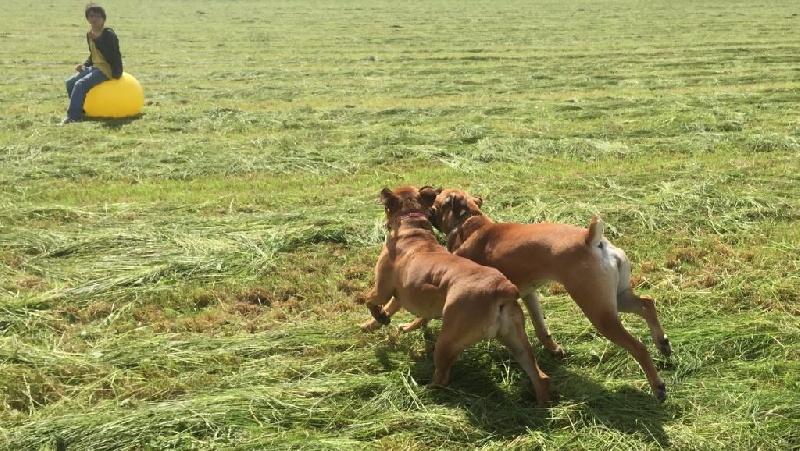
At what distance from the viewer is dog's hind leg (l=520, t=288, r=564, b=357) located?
16.7 ft

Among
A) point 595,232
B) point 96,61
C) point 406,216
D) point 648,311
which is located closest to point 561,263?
→ point 595,232

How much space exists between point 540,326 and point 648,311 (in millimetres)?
754

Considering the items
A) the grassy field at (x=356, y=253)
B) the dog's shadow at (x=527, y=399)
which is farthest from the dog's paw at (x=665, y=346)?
the dog's shadow at (x=527, y=399)

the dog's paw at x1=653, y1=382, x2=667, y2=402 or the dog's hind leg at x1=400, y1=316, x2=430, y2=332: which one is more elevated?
the dog's paw at x1=653, y1=382, x2=667, y2=402

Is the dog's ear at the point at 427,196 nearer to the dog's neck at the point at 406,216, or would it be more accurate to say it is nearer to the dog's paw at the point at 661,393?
the dog's neck at the point at 406,216

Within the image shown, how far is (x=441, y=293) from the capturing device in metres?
4.72

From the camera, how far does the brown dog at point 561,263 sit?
14.7 ft

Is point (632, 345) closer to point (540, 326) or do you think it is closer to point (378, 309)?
point (540, 326)

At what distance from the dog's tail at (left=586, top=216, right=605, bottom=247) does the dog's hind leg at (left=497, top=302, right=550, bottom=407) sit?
62 centimetres

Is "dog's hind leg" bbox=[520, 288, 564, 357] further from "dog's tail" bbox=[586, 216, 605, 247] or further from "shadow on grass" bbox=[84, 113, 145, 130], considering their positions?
"shadow on grass" bbox=[84, 113, 145, 130]

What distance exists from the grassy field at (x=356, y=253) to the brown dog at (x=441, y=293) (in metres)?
0.24

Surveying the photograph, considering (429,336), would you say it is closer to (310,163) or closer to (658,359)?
(658,359)

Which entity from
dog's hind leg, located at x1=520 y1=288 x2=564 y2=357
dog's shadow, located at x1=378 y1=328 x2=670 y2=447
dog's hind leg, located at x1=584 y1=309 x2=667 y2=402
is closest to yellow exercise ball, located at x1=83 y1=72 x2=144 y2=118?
dog's shadow, located at x1=378 y1=328 x2=670 y2=447

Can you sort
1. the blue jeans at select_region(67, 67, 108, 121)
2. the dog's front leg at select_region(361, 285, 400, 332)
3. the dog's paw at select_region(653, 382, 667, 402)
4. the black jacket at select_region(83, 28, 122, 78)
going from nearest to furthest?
the dog's paw at select_region(653, 382, 667, 402) < the dog's front leg at select_region(361, 285, 400, 332) < the black jacket at select_region(83, 28, 122, 78) < the blue jeans at select_region(67, 67, 108, 121)
